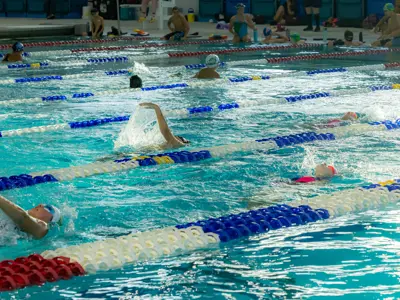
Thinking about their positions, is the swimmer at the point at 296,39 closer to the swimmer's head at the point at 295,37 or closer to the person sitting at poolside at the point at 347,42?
the swimmer's head at the point at 295,37

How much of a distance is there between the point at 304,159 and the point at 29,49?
454 inches

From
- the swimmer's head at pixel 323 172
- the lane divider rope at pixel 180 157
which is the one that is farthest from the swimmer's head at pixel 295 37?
the swimmer's head at pixel 323 172

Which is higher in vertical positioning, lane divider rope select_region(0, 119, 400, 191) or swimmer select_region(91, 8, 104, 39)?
swimmer select_region(91, 8, 104, 39)

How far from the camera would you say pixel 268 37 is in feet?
57.3

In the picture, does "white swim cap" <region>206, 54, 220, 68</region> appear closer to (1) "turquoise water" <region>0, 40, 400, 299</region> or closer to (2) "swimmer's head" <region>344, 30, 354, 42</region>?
(1) "turquoise water" <region>0, 40, 400, 299</region>

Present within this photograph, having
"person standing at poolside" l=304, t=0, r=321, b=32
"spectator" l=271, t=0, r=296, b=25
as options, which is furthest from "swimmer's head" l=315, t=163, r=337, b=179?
"spectator" l=271, t=0, r=296, b=25

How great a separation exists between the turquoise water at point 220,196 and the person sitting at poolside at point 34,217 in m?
0.07

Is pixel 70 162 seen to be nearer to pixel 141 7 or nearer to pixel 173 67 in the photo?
pixel 173 67

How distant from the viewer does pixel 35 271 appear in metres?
3.67

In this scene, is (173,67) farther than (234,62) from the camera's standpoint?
No

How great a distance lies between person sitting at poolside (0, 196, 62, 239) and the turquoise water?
2.7 inches

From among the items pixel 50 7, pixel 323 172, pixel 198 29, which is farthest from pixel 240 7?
pixel 323 172

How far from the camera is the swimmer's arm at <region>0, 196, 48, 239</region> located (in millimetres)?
4285

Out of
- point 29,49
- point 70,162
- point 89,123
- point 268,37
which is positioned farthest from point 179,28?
point 70,162
